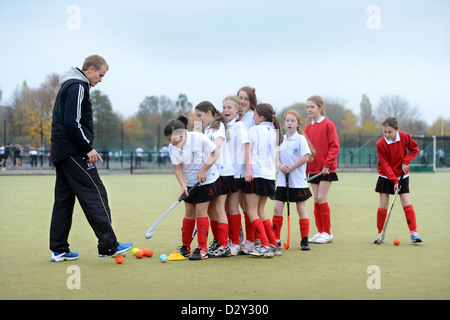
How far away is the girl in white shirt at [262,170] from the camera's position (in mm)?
6316

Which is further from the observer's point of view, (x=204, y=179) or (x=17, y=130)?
(x=17, y=130)

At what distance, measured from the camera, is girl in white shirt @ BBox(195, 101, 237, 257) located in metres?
6.23

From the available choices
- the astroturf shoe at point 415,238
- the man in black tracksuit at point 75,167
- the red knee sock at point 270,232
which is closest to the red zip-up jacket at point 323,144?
the astroturf shoe at point 415,238

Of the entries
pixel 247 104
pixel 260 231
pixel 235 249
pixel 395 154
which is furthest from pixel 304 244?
pixel 395 154

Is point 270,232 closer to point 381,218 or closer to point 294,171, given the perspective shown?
point 294,171

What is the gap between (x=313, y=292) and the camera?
4.43 meters

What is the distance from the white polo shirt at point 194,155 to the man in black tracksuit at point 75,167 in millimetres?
898

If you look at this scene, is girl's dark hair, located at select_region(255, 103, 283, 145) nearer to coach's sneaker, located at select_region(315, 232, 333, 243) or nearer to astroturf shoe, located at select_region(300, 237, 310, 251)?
astroturf shoe, located at select_region(300, 237, 310, 251)

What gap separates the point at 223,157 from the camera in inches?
255

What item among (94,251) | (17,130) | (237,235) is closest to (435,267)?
(237,235)

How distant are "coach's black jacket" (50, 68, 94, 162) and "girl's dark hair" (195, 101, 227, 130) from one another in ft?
4.17

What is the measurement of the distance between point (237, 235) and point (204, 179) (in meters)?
0.95

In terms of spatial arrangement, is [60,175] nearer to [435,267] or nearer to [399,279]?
[399,279]
